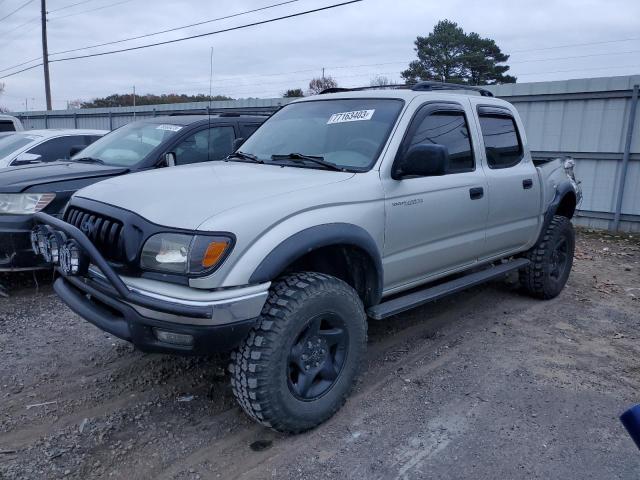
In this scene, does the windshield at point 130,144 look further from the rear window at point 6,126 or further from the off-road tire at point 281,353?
the rear window at point 6,126

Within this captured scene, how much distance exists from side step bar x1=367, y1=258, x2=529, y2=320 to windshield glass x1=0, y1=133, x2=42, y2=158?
21.7 ft

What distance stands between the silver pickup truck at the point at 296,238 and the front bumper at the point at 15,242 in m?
1.62

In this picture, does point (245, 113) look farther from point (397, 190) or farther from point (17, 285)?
point (397, 190)

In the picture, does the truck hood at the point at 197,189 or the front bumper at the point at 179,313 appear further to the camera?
the truck hood at the point at 197,189

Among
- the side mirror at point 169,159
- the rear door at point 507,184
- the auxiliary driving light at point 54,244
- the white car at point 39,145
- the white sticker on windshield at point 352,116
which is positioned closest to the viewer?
the auxiliary driving light at point 54,244

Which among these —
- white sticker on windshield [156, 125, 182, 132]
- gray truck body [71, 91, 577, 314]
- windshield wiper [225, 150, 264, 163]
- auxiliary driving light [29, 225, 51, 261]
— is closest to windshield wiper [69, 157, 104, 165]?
white sticker on windshield [156, 125, 182, 132]

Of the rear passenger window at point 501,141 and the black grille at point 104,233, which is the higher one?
the rear passenger window at point 501,141

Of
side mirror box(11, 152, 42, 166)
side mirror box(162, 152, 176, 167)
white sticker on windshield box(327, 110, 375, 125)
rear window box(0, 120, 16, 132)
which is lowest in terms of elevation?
side mirror box(11, 152, 42, 166)

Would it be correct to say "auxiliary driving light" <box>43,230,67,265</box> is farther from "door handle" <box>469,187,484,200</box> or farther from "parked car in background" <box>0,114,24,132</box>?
"parked car in background" <box>0,114,24,132</box>

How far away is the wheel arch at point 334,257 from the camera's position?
8.86ft

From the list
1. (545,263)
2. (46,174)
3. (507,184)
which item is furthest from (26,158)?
(545,263)

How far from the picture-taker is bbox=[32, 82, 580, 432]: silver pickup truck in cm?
260

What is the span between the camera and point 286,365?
281 cm

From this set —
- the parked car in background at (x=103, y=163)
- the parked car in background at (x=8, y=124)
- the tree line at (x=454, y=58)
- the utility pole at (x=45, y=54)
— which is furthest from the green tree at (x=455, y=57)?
the parked car in background at (x=103, y=163)
